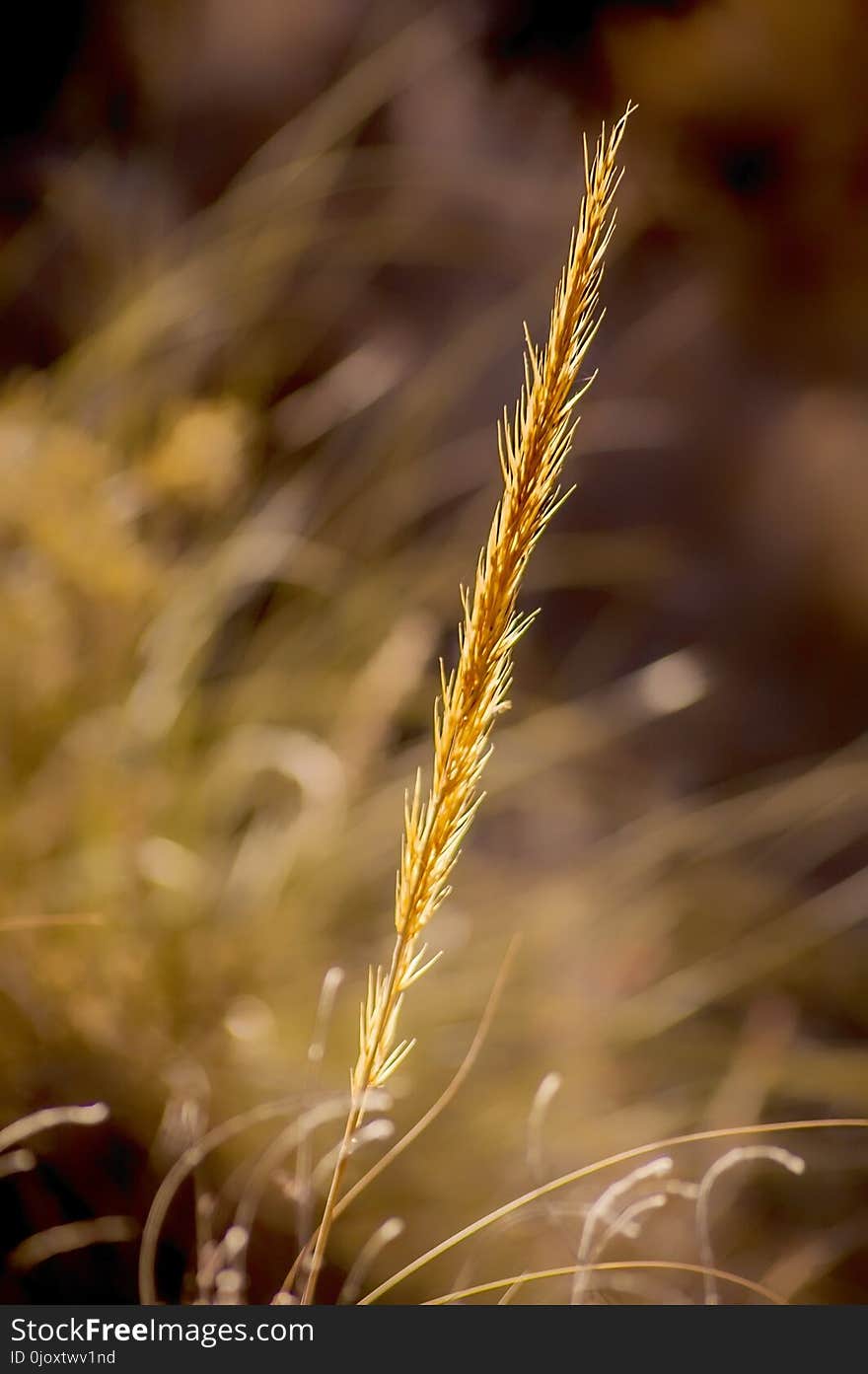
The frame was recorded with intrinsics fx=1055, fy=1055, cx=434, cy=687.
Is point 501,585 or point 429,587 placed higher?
point 429,587

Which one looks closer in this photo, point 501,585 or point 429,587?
point 501,585

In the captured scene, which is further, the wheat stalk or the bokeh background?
the bokeh background

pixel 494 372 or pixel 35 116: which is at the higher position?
pixel 35 116

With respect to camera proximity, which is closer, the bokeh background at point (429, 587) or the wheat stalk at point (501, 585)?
the wheat stalk at point (501, 585)

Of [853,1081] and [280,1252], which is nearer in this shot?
[280,1252]
